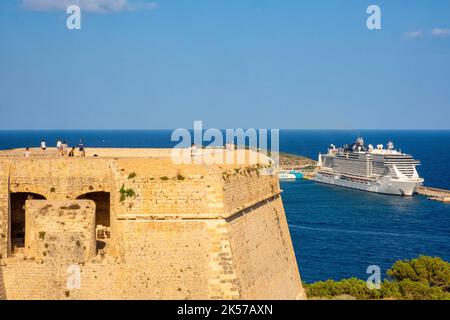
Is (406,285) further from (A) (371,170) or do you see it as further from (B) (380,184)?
(A) (371,170)

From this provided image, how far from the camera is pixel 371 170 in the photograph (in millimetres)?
100250

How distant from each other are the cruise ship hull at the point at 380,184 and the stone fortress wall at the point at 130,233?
74165mm

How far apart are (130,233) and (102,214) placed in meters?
2.87

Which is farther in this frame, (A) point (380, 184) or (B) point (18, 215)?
(A) point (380, 184)

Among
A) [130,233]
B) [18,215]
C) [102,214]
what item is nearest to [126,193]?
[130,233]

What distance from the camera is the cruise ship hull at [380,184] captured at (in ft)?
289

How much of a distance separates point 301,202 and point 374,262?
33.2 metres

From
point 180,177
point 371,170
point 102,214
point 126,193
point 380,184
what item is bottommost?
point 380,184

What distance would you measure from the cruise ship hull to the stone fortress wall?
74165mm

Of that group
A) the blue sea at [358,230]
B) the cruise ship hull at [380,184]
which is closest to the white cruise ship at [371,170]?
the cruise ship hull at [380,184]

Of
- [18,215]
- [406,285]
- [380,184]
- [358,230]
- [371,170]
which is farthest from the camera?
[371,170]

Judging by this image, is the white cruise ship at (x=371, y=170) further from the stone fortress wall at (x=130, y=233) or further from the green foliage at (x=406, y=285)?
the stone fortress wall at (x=130, y=233)

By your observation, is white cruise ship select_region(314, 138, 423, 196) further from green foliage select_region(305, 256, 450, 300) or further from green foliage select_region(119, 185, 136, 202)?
green foliage select_region(119, 185, 136, 202)
